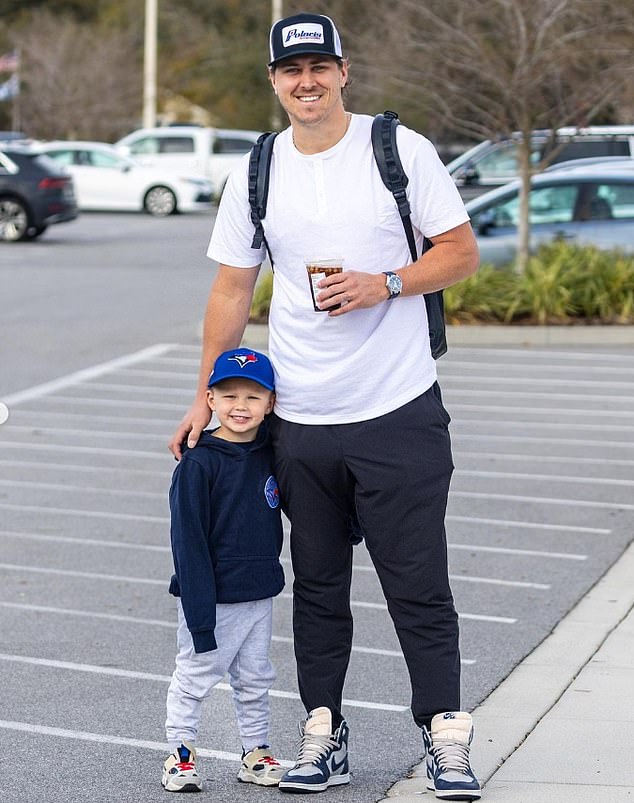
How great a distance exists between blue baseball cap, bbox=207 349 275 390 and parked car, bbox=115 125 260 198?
3273 cm

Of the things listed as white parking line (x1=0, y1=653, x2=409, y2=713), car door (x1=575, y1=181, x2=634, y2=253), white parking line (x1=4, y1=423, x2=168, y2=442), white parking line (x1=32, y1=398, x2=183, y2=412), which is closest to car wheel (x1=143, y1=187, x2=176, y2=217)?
car door (x1=575, y1=181, x2=634, y2=253)

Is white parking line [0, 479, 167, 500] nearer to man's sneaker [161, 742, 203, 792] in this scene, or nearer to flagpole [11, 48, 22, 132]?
man's sneaker [161, 742, 203, 792]

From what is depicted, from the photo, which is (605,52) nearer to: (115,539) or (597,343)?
(597,343)

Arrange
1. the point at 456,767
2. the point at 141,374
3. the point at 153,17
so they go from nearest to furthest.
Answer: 1. the point at 456,767
2. the point at 141,374
3. the point at 153,17

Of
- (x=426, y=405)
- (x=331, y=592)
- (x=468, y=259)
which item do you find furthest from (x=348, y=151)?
(x=331, y=592)

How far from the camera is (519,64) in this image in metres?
16.0

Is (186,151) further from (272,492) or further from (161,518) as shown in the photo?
(272,492)

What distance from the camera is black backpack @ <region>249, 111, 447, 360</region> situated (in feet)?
13.1

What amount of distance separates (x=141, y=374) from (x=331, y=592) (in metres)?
8.87

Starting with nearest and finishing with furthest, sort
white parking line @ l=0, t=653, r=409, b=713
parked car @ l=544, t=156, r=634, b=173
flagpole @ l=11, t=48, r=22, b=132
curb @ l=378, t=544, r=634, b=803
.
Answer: curb @ l=378, t=544, r=634, b=803 < white parking line @ l=0, t=653, r=409, b=713 < parked car @ l=544, t=156, r=634, b=173 < flagpole @ l=11, t=48, r=22, b=132

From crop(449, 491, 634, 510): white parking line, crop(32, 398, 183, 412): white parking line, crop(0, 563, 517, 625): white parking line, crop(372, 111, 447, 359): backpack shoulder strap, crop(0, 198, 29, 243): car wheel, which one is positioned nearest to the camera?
crop(372, 111, 447, 359): backpack shoulder strap

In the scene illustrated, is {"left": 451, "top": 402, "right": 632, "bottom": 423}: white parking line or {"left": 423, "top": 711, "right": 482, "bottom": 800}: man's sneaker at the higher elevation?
{"left": 451, "top": 402, "right": 632, "bottom": 423}: white parking line

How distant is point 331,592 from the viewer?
4199mm

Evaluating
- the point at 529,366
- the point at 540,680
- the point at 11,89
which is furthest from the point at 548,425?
the point at 11,89
